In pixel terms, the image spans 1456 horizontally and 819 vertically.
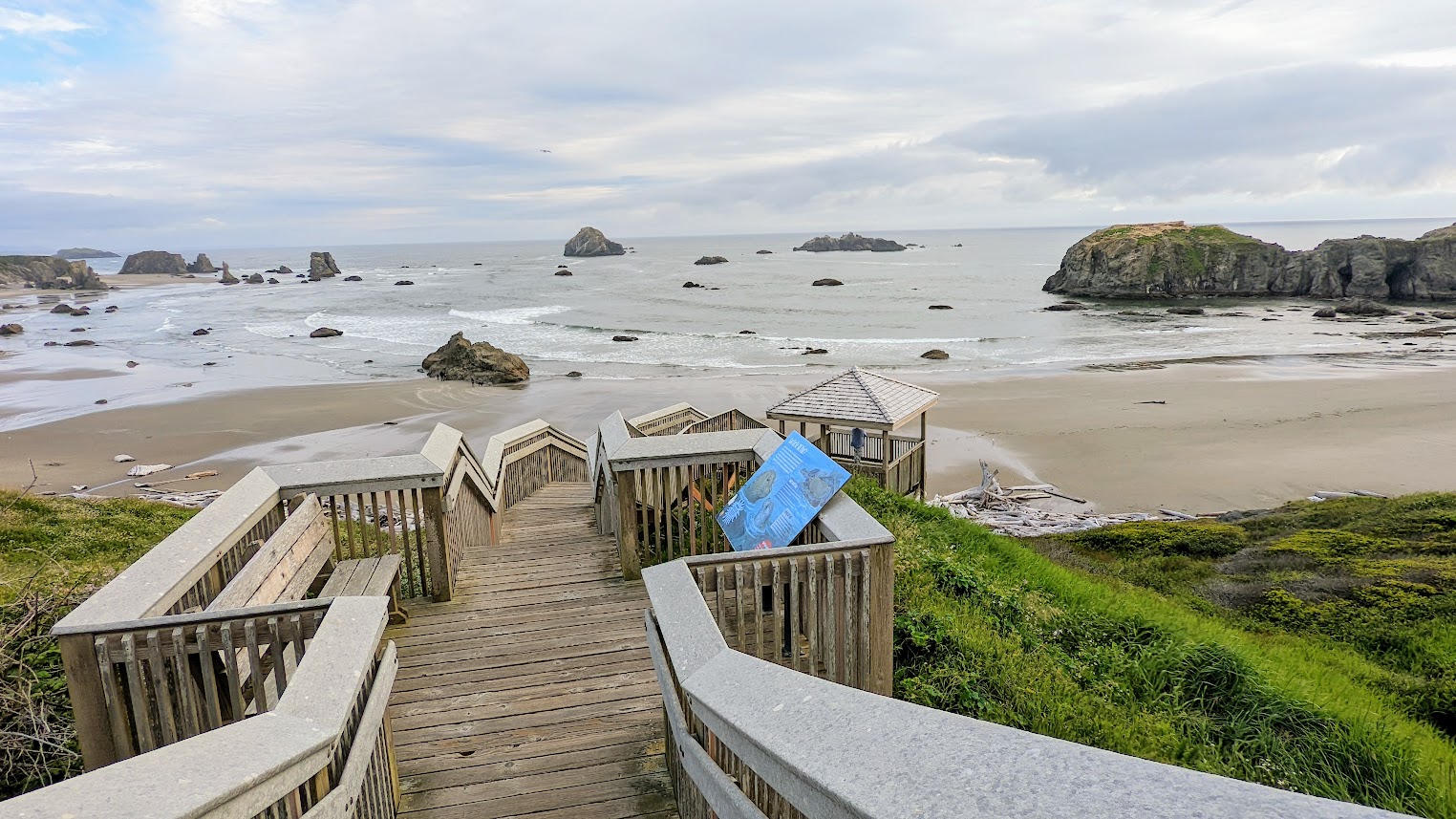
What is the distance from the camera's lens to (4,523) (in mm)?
10453

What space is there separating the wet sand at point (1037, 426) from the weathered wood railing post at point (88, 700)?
1713 cm

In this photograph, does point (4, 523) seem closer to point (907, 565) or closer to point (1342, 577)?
point (907, 565)

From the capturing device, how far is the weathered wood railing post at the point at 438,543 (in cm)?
634

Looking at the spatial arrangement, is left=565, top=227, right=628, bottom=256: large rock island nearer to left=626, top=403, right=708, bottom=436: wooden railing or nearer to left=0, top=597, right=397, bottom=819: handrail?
left=626, top=403, right=708, bottom=436: wooden railing

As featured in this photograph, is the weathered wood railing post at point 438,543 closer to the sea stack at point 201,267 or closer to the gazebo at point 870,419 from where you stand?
A: the gazebo at point 870,419

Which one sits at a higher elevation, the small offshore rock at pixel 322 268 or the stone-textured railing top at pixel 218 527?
the small offshore rock at pixel 322 268

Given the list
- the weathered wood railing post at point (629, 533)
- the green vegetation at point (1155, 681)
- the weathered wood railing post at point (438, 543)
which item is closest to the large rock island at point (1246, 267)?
the green vegetation at point (1155, 681)

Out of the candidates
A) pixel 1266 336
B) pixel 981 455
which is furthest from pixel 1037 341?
pixel 981 455

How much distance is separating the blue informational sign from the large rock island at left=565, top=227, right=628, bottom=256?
181m

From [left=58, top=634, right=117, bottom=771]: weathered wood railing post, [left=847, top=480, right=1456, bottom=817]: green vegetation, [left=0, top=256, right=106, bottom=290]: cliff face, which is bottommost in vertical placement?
[left=847, top=480, right=1456, bottom=817]: green vegetation

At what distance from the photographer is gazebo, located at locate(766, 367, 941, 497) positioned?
14873mm

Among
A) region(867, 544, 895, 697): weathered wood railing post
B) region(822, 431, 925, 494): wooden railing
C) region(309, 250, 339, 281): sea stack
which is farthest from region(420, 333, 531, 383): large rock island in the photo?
region(309, 250, 339, 281): sea stack

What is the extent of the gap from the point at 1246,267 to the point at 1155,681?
8104 cm

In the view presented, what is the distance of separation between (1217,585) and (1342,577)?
152cm
